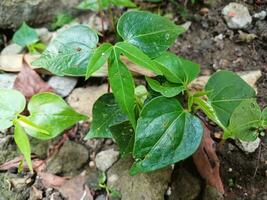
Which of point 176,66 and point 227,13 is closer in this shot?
point 176,66

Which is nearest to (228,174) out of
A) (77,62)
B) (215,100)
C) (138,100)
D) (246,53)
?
(215,100)

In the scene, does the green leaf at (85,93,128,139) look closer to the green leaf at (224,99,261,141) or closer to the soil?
the soil

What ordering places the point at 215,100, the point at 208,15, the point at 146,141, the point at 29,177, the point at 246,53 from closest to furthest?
1. the point at 146,141
2. the point at 215,100
3. the point at 29,177
4. the point at 246,53
5. the point at 208,15

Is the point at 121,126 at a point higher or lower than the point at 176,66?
lower

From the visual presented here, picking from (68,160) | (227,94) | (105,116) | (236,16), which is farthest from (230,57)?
(68,160)

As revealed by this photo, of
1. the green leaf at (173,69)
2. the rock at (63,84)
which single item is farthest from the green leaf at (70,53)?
the rock at (63,84)

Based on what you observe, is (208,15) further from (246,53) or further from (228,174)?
(228,174)

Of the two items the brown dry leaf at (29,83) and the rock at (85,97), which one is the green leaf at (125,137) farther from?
the brown dry leaf at (29,83)
